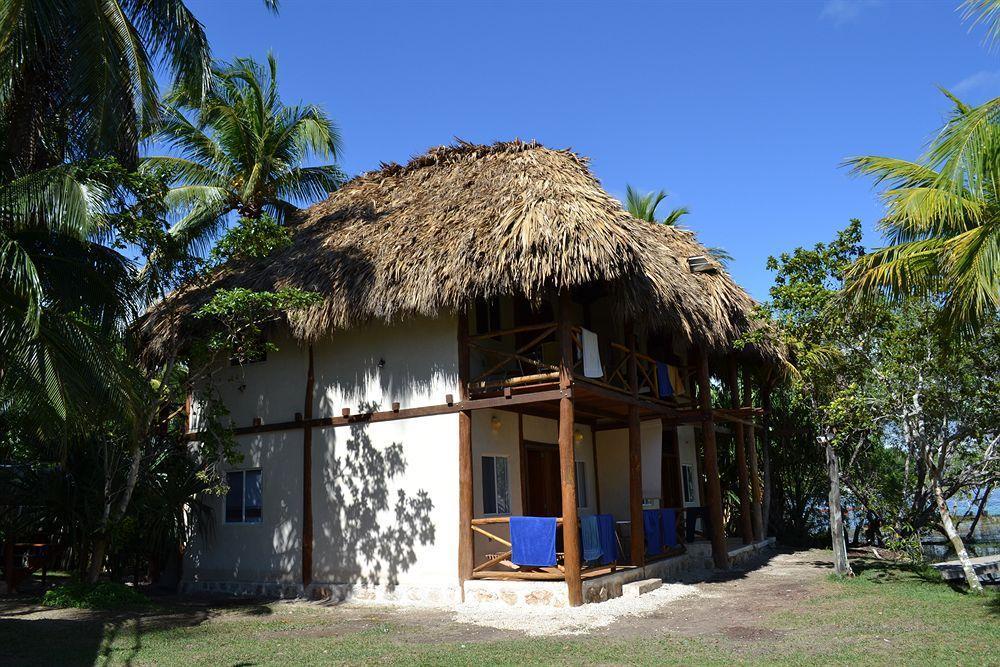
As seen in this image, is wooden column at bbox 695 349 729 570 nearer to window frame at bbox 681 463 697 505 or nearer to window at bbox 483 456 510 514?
window frame at bbox 681 463 697 505

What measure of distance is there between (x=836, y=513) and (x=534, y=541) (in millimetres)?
5212

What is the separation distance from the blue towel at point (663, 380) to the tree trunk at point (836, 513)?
2.76 m

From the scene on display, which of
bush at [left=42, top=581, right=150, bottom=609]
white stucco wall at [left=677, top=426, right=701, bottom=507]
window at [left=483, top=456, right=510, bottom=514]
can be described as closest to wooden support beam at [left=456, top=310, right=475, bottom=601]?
window at [left=483, top=456, right=510, bottom=514]

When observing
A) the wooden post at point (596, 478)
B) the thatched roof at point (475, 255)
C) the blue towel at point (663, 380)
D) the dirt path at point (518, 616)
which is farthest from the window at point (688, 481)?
the dirt path at point (518, 616)

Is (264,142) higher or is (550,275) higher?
(264,142)

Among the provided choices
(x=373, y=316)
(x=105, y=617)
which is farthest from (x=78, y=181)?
(x=105, y=617)

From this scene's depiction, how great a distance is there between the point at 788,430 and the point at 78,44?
1665 cm

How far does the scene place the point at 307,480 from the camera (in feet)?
40.6

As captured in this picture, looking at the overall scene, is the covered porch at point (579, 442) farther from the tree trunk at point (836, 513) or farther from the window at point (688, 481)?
the tree trunk at point (836, 513)

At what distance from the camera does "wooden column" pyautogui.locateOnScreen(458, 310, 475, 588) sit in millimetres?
10742

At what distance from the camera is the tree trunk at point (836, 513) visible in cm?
1230

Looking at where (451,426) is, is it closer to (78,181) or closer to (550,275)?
(550,275)

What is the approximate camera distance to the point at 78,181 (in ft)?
31.7

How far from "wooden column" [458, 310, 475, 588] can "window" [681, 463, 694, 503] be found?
7.57 m
